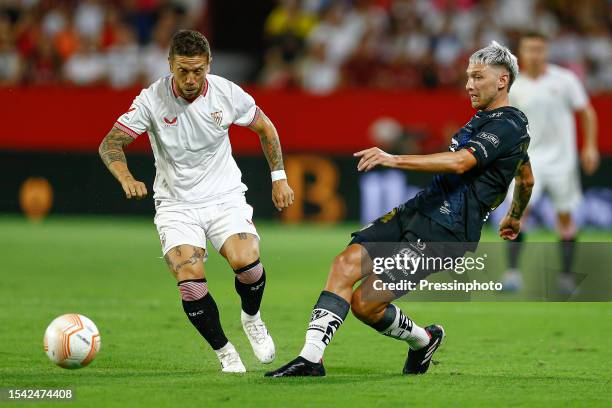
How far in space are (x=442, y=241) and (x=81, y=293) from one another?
535 cm

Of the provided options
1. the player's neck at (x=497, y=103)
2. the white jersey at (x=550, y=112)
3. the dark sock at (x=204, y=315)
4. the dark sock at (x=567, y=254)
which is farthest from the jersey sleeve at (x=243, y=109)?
the dark sock at (x=567, y=254)

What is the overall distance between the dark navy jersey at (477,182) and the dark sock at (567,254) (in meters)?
5.27

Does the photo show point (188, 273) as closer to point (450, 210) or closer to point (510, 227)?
point (450, 210)

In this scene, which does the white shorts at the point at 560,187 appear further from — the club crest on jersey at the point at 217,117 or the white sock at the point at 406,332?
the club crest on jersey at the point at 217,117

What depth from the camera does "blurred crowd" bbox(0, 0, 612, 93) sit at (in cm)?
1897

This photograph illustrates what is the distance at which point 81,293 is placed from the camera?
37.3 ft

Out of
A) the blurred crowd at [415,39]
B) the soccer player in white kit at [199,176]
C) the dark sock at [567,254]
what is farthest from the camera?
the blurred crowd at [415,39]

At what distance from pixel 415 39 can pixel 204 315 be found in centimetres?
1269

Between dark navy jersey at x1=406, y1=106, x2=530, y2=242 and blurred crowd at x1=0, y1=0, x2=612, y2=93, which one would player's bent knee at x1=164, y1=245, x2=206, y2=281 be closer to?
dark navy jersey at x1=406, y1=106, x2=530, y2=242

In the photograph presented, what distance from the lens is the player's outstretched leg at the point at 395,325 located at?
6.96 metres

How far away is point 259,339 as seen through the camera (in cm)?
771

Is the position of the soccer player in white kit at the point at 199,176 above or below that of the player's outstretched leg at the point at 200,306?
above

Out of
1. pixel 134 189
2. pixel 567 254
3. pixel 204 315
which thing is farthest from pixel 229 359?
pixel 567 254

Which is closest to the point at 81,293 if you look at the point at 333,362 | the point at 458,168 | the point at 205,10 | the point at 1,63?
the point at 333,362
